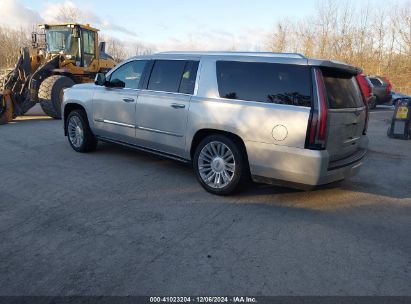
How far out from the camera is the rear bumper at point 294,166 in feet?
13.0

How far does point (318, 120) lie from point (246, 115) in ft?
2.93

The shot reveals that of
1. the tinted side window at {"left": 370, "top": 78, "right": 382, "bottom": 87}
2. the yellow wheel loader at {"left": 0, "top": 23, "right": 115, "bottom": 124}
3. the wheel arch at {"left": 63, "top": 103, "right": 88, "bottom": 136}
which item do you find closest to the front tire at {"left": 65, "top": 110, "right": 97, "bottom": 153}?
the wheel arch at {"left": 63, "top": 103, "right": 88, "bottom": 136}

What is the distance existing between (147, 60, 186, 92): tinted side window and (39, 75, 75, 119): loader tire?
21.6 feet

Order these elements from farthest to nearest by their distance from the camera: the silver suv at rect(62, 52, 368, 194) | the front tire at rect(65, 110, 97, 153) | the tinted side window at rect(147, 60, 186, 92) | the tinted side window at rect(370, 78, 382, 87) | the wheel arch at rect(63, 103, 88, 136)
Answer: the tinted side window at rect(370, 78, 382, 87) < the wheel arch at rect(63, 103, 88, 136) < the front tire at rect(65, 110, 97, 153) < the tinted side window at rect(147, 60, 186, 92) < the silver suv at rect(62, 52, 368, 194)

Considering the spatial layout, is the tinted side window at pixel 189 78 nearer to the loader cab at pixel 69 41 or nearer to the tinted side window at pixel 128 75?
the tinted side window at pixel 128 75

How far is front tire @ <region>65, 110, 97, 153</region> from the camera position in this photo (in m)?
6.65

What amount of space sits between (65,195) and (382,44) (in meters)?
35.1

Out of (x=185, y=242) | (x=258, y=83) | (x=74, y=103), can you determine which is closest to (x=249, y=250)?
(x=185, y=242)

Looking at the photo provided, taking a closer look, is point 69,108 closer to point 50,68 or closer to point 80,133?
point 80,133

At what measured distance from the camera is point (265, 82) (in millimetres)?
4324

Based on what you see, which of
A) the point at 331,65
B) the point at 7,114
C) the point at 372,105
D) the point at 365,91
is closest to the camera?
the point at 331,65

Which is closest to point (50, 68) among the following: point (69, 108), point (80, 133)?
point (69, 108)

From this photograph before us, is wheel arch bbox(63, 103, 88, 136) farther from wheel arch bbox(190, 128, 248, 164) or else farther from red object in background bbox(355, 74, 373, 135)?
red object in background bbox(355, 74, 373, 135)

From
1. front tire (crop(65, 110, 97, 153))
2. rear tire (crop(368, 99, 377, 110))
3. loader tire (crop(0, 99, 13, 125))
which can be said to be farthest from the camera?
rear tire (crop(368, 99, 377, 110))
